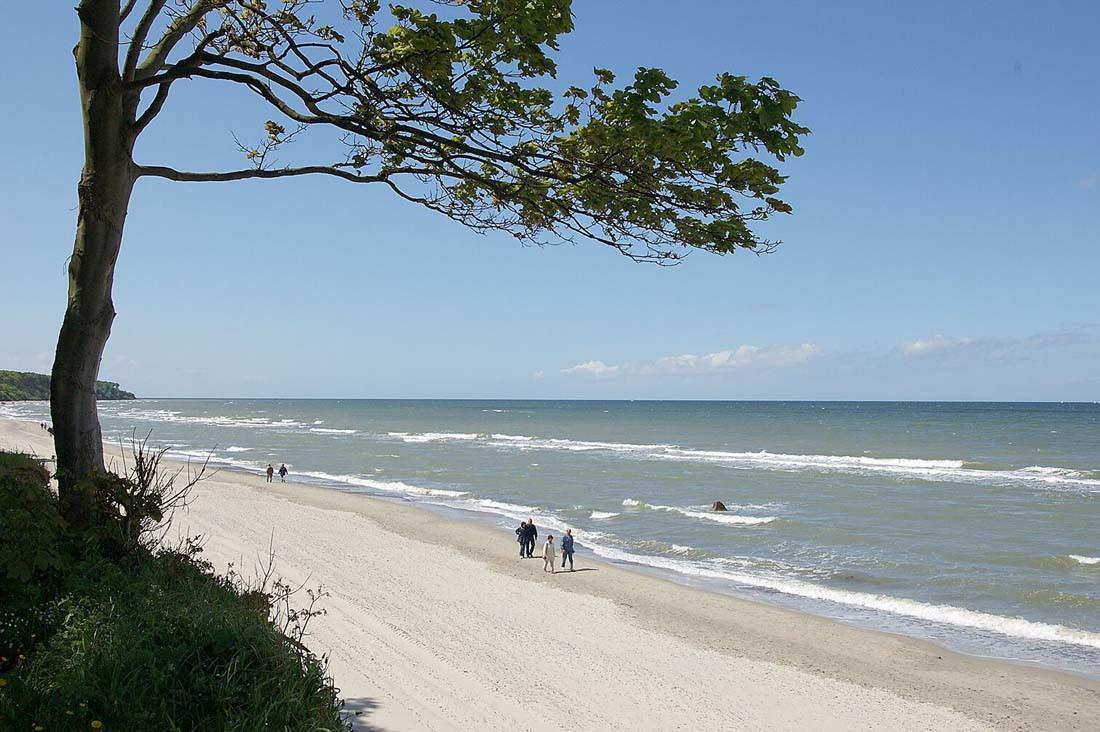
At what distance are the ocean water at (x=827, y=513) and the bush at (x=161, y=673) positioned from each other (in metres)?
13.0

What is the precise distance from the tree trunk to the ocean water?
14.1 meters

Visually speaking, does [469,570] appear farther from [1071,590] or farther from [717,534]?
[1071,590]

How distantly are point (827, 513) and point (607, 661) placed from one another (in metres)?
18.8

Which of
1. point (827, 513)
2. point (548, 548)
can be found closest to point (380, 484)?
point (827, 513)

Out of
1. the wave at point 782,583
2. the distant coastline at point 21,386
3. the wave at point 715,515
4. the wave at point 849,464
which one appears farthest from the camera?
the distant coastline at point 21,386

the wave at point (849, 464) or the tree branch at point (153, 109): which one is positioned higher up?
the tree branch at point (153, 109)

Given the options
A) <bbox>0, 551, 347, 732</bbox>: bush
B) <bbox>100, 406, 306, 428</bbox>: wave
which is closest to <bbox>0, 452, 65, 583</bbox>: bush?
<bbox>0, 551, 347, 732</bbox>: bush

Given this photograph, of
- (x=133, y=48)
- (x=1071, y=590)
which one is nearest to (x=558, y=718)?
(x=133, y=48)

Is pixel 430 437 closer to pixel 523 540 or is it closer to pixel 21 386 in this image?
pixel 523 540

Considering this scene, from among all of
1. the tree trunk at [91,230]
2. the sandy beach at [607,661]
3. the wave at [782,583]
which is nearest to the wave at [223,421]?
the wave at [782,583]

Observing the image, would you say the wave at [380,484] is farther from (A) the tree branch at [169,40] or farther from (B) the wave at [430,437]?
(A) the tree branch at [169,40]

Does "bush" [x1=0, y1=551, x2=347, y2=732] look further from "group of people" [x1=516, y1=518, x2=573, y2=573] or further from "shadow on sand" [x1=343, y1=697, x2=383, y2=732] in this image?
"group of people" [x1=516, y1=518, x2=573, y2=573]

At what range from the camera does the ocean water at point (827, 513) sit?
16500mm

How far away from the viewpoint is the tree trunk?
580 cm
